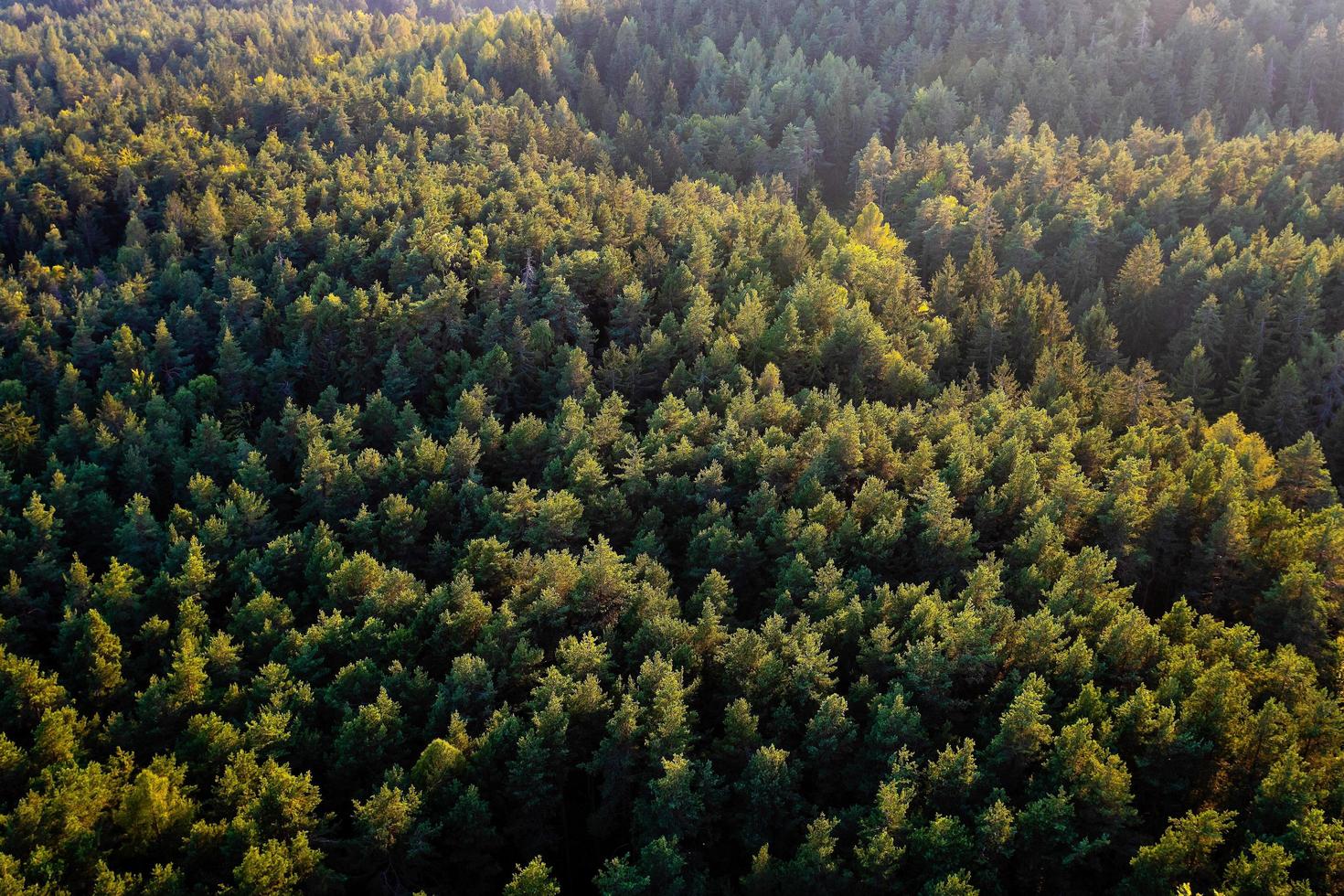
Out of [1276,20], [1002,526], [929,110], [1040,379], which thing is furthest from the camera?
[1276,20]

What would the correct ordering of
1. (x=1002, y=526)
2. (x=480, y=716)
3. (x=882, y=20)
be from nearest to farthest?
(x=480, y=716)
(x=1002, y=526)
(x=882, y=20)

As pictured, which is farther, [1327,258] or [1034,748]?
[1327,258]

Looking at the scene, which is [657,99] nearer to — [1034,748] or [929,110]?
[929,110]

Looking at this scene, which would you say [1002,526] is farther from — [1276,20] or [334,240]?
[1276,20]

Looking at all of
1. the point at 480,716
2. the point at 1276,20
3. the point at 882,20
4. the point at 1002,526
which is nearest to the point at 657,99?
the point at 882,20

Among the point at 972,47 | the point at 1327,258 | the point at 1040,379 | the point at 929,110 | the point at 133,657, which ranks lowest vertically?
the point at 133,657

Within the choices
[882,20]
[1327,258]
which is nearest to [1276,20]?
[882,20]

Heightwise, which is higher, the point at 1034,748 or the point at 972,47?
the point at 972,47
